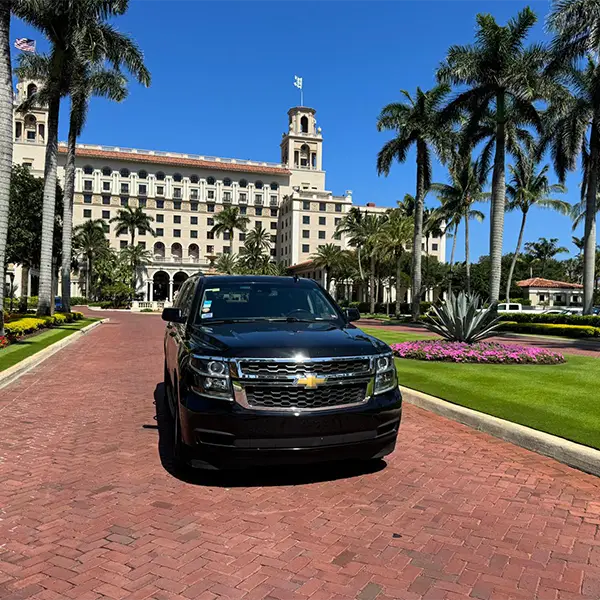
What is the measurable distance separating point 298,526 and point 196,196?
106 meters

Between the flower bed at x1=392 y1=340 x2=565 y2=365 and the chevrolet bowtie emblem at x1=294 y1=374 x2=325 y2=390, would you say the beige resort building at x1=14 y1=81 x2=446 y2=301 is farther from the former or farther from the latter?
the chevrolet bowtie emblem at x1=294 y1=374 x2=325 y2=390

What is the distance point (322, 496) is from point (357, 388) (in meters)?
0.94

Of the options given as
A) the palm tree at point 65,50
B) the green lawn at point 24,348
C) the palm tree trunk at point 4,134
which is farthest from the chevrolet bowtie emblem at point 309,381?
the palm tree at point 65,50

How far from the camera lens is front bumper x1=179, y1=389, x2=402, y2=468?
4.11 m

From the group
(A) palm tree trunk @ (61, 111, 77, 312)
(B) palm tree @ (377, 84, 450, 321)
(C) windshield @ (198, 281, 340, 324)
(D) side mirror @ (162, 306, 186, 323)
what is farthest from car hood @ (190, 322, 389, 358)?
(B) palm tree @ (377, 84, 450, 321)

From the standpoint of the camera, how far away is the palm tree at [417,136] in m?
35.6

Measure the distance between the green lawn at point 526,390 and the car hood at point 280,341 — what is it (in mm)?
2848

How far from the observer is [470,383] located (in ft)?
31.1

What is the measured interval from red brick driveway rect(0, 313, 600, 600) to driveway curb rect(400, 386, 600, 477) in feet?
0.52

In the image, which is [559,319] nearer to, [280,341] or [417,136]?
[417,136]

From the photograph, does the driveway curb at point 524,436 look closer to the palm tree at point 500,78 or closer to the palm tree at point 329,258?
the palm tree at point 500,78

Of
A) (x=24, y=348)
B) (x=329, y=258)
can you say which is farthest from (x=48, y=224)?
(x=329, y=258)

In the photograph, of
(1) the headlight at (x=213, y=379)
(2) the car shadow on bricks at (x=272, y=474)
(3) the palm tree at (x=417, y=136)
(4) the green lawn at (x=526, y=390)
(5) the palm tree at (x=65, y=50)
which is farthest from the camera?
(3) the palm tree at (x=417, y=136)

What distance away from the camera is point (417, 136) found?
36719mm
